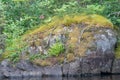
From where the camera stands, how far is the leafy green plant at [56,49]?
16547 millimetres

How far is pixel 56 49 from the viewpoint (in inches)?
651

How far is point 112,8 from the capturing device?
758 inches

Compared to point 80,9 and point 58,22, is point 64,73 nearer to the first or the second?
point 58,22

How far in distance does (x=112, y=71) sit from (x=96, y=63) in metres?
0.84

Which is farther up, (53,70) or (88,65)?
(88,65)

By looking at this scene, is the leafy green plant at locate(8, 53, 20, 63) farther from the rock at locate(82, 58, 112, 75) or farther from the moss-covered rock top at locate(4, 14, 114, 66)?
the rock at locate(82, 58, 112, 75)

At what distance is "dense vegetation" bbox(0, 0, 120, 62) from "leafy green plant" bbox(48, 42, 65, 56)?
1984mm

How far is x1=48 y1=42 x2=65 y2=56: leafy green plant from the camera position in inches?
651

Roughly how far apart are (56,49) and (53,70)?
3.49ft

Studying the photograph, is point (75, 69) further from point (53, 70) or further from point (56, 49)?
point (56, 49)

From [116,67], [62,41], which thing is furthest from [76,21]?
[116,67]

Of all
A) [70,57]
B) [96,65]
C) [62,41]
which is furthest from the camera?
[62,41]

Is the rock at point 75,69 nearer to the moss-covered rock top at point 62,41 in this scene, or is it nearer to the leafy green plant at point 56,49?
the moss-covered rock top at point 62,41

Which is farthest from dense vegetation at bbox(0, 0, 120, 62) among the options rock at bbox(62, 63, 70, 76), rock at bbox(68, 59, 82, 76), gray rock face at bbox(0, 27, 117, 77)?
rock at bbox(68, 59, 82, 76)
